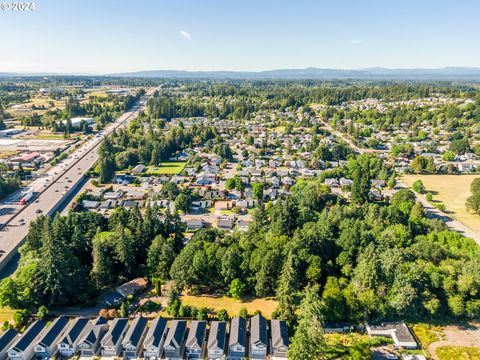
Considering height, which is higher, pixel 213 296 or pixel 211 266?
pixel 211 266

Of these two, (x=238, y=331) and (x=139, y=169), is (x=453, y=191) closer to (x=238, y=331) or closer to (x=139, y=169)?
(x=238, y=331)

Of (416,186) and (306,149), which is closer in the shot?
(416,186)

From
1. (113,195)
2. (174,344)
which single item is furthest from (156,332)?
(113,195)

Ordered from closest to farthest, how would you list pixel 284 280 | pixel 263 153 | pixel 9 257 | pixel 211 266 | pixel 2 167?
pixel 284 280 → pixel 211 266 → pixel 9 257 → pixel 2 167 → pixel 263 153

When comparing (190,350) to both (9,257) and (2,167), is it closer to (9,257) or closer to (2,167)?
(9,257)

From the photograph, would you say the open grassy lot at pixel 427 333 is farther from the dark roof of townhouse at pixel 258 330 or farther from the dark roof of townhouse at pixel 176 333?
the dark roof of townhouse at pixel 176 333

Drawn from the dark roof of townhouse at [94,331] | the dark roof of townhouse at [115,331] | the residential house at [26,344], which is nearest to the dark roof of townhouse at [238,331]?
the dark roof of townhouse at [115,331]

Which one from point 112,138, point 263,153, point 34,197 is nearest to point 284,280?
point 34,197
